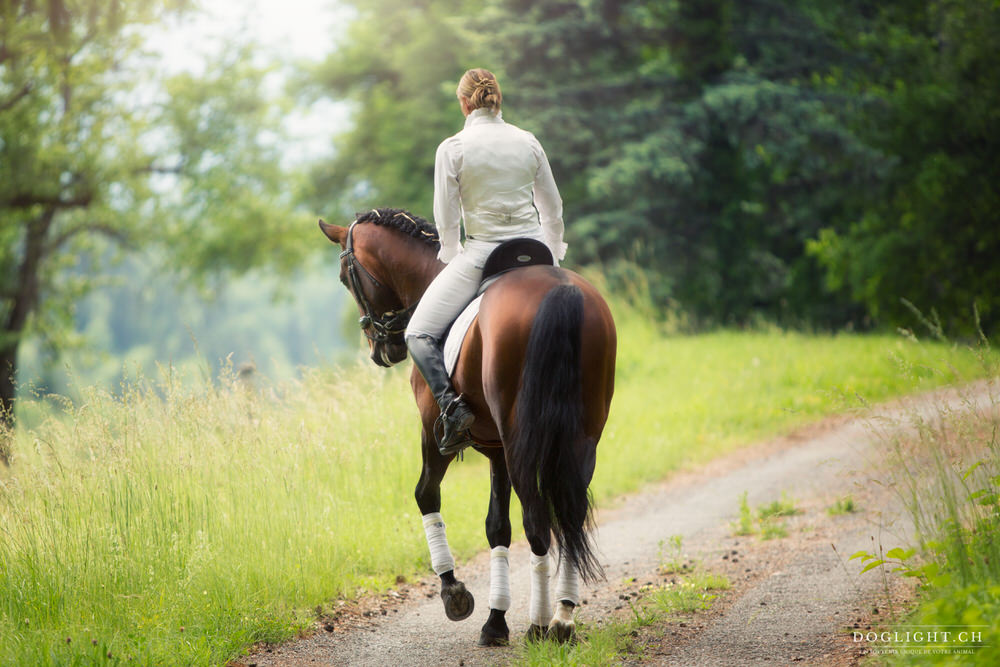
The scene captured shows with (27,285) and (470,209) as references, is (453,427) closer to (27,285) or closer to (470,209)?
(470,209)

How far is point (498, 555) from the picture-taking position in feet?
16.0

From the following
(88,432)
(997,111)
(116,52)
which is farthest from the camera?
(116,52)

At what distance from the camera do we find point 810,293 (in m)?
17.9

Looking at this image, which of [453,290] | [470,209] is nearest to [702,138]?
[470,209]

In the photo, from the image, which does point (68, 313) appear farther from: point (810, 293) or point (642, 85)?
point (810, 293)

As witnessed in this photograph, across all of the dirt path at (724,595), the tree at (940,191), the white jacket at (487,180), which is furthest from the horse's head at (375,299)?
the tree at (940,191)

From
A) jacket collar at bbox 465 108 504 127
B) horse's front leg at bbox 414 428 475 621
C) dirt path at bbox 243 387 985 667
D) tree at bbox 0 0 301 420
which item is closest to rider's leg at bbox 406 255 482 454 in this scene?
horse's front leg at bbox 414 428 475 621

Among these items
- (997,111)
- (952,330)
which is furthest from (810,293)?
(997,111)

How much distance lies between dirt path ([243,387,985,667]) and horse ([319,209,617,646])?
16.8 inches

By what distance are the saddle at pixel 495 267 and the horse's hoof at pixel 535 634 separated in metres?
1.46

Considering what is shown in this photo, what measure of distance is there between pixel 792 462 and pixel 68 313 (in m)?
15.1

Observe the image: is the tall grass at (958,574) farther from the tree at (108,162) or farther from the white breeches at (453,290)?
the tree at (108,162)

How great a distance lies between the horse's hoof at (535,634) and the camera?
448cm

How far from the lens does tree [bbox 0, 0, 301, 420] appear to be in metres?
14.6
